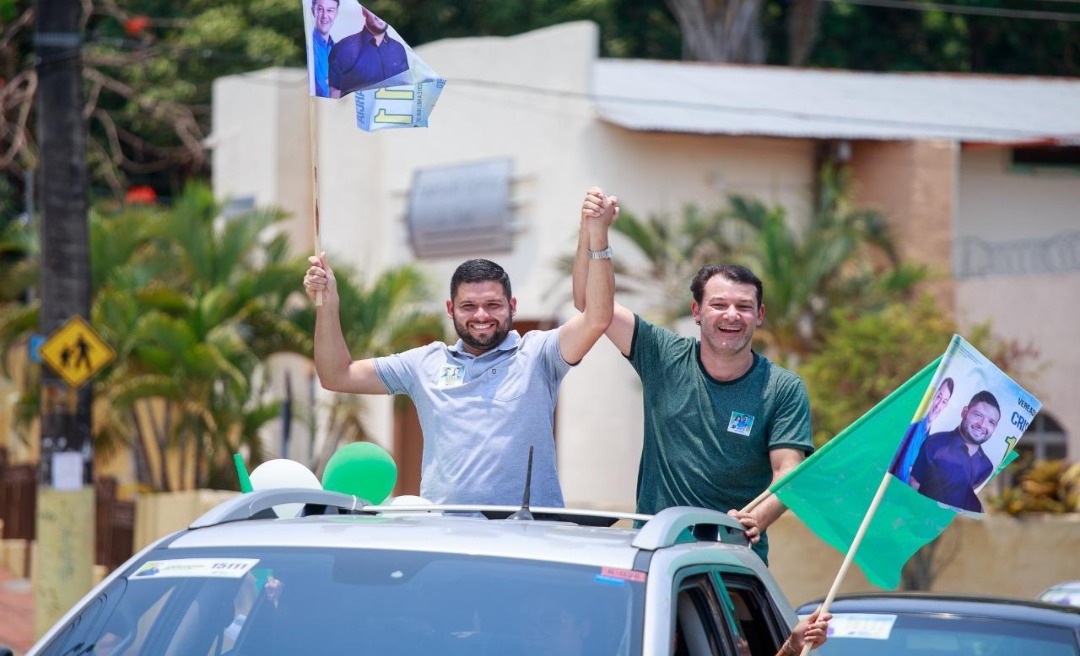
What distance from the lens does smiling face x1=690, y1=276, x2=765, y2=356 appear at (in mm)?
5293

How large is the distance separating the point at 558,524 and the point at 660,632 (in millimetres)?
730

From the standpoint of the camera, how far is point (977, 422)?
4.53 m

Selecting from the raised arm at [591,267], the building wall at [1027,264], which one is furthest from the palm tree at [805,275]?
the raised arm at [591,267]

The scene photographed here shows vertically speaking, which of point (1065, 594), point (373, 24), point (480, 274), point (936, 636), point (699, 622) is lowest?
point (1065, 594)

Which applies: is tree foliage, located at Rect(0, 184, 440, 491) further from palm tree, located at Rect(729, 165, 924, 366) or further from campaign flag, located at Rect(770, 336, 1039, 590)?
campaign flag, located at Rect(770, 336, 1039, 590)

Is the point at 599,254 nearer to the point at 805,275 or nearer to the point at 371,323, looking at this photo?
the point at 371,323

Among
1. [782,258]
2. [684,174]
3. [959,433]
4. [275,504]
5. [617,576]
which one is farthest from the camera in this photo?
[684,174]

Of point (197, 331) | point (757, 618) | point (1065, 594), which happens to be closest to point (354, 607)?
point (757, 618)

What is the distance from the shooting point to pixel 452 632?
11.7ft

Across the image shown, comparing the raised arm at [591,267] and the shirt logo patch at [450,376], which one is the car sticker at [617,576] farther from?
the raised arm at [591,267]

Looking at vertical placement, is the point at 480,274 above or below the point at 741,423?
above

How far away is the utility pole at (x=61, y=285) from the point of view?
12109 millimetres

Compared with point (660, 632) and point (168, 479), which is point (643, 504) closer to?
point (660, 632)

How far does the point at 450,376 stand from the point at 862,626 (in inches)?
92.5
